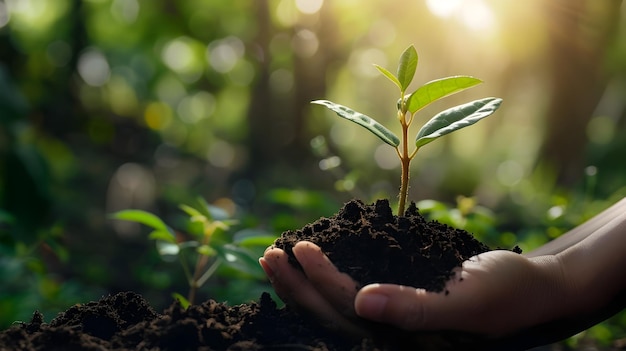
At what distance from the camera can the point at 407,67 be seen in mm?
1299

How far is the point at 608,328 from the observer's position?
225cm

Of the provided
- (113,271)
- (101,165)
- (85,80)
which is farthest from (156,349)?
(85,80)

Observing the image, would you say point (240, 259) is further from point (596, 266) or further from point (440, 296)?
point (596, 266)

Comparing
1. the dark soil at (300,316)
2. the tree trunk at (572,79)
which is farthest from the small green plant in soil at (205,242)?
the tree trunk at (572,79)

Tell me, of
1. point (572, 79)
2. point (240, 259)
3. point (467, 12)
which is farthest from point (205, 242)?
point (467, 12)

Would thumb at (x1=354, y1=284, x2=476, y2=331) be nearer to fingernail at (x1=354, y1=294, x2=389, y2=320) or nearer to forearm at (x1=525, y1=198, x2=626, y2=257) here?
fingernail at (x1=354, y1=294, x2=389, y2=320)

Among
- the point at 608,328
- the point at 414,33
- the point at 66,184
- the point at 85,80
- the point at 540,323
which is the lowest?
the point at 540,323

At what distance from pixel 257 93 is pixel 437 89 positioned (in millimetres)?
5544

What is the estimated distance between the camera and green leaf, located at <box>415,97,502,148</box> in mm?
1218

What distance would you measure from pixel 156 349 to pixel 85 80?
5286 millimetres

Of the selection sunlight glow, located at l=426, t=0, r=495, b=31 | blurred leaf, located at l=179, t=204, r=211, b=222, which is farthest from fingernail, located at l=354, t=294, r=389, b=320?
sunlight glow, located at l=426, t=0, r=495, b=31

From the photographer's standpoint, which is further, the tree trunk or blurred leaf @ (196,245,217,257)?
the tree trunk

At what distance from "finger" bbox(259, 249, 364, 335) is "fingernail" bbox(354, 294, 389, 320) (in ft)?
0.38

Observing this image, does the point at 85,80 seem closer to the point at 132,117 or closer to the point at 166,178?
the point at 132,117
